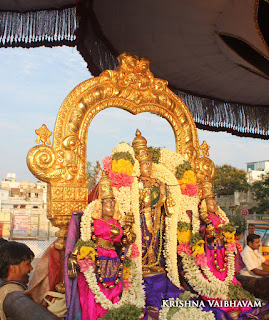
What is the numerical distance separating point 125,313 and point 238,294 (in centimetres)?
170

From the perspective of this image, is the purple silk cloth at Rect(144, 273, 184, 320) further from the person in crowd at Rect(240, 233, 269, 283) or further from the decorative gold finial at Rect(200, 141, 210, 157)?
the decorative gold finial at Rect(200, 141, 210, 157)

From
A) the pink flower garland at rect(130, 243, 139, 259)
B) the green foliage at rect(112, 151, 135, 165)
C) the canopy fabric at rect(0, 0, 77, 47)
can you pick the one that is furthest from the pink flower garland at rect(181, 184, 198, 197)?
the canopy fabric at rect(0, 0, 77, 47)

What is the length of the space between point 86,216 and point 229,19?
9.49 feet

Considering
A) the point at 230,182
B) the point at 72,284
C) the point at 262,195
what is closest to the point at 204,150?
the point at 72,284

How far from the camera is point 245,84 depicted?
5.43m

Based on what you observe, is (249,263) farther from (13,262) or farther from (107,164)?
(13,262)

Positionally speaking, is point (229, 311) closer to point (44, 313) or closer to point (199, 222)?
point (199, 222)

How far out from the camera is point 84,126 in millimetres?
4559

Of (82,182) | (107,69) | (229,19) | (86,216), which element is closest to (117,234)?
(86,216)

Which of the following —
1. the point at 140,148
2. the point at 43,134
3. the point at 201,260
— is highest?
the point at 43,134

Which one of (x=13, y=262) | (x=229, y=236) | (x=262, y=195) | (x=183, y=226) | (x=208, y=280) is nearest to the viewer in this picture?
(x=13, y=262)

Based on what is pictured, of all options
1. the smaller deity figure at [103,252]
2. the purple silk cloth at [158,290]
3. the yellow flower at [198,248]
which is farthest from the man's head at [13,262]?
the yellow flower at [198,248]

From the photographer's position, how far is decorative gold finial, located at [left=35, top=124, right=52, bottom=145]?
429 centimetres

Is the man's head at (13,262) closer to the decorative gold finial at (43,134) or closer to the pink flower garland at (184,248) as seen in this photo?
the decorative gold finial at (43,134)
